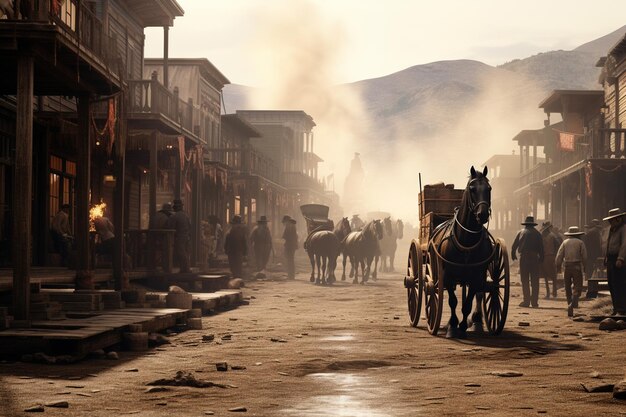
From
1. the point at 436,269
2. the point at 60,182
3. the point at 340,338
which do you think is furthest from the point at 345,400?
the point at 60,182

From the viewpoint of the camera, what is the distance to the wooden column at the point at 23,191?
12430 millimetres

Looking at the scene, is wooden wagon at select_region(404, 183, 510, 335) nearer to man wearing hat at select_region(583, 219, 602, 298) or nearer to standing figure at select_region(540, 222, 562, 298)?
standing figure at select_region(540, 222, 562, 298)

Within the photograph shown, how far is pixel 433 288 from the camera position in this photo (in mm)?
13891

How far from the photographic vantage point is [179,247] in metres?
22.8

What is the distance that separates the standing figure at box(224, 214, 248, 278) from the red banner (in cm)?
1648

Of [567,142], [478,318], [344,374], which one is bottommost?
[344,374]

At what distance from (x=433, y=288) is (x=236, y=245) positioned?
1532cm

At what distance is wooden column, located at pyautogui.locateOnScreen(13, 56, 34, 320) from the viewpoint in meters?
12.4

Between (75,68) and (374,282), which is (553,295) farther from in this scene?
(75,68)

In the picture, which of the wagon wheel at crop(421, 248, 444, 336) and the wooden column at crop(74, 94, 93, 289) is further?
the wooden column at crop(74, 94, 93, 289)

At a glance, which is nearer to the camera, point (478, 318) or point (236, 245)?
point (478, 318)

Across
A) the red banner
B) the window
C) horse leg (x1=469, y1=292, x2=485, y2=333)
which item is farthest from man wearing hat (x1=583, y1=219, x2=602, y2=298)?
the window

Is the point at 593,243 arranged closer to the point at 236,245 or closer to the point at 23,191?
the point at 236,245

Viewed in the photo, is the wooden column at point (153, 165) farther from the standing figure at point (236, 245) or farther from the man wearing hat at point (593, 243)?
the man wearing hat at point (593, 243)
